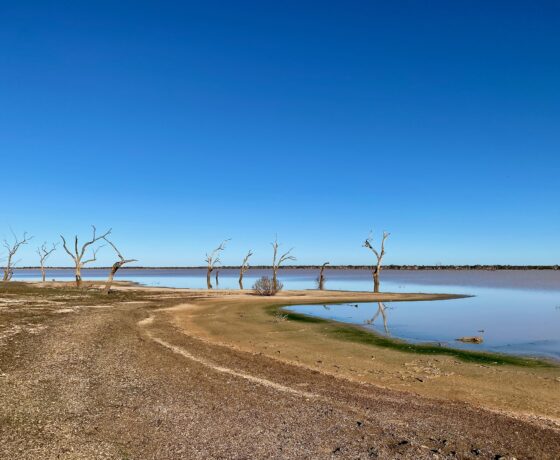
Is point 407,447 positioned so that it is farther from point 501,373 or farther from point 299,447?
point 501,373

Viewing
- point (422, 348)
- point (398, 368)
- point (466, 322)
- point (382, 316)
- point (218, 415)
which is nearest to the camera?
point (218, 415)

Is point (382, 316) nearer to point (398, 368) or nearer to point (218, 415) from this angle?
point (398, 368)

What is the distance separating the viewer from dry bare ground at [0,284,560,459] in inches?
319

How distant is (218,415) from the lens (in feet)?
32.4

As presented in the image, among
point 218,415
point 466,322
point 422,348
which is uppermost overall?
point 218,415

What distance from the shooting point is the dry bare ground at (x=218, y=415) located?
811cm

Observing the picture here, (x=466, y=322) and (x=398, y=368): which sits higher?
(x=398, y=368)

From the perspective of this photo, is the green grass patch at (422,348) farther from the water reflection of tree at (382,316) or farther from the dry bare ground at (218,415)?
the dry bare ground at (218,415)

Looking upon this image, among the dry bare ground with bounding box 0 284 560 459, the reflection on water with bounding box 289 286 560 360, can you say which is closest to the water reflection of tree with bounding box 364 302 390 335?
the reflection on water with bounding box 289 286 560 360

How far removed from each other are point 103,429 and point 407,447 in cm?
570

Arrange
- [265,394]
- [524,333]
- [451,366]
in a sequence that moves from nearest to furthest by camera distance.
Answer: [265,394] < [451,366] < [524,333]

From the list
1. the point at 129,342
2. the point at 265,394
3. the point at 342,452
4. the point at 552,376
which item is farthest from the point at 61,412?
the point at 552,376

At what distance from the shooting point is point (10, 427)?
8.67 meters

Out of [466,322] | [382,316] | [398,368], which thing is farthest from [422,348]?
[382,316]
